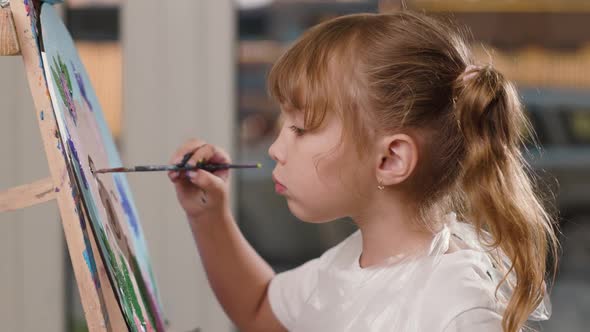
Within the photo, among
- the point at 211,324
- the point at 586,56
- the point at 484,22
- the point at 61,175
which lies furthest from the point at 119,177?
the point at 586,56

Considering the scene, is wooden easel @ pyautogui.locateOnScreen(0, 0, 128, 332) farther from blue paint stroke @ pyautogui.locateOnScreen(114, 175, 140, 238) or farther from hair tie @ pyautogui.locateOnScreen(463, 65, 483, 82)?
hair tie @ pyautogui.locateOnScreen(463, 65, 483, 82)

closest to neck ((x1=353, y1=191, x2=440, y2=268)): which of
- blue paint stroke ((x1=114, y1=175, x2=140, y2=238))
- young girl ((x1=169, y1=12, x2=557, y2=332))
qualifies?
young girl ((x1=169, y1=12, x2=557, y2=332))

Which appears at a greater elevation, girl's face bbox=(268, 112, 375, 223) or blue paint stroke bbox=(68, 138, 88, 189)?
blue paint stroke bbox=(68, 138, 88, 189)

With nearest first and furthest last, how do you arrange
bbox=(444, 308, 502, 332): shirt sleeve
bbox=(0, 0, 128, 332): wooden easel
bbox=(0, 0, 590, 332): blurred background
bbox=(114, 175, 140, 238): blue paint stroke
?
bbox=(0, 0, 128, 332): wooden easel < bbox=(444, 308, 502, 332): shirt sleeve < bbox=(114, 175, 140, 238): blue paint stroke < bbox=(0, 0, 590, 332): blurred background

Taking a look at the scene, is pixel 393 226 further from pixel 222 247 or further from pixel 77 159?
pixel 77 159

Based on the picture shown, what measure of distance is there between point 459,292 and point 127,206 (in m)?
0.50

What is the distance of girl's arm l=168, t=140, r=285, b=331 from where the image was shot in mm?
1186

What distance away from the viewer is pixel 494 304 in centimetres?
94

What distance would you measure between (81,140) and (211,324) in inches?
40.0

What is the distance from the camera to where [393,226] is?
1046 millimetres

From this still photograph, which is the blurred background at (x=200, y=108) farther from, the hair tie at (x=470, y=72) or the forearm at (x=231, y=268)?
the hair tie at (x=470, y=72)

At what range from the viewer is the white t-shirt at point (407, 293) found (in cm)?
93

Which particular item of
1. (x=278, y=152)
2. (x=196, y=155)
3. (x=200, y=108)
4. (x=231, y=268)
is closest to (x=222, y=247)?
(x=231, y=268)

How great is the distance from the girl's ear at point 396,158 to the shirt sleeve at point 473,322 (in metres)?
0.18
